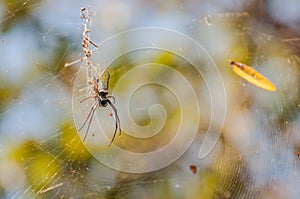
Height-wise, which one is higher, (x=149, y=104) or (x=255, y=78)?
(x=149, y=104)

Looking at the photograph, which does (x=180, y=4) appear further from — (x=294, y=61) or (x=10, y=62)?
(x=10, y=62)

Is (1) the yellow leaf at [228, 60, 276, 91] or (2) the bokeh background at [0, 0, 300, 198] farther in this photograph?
(2) the bokeh background at [0, 0, 300, 198]

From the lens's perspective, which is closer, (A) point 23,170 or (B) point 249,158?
(A) point 23,170

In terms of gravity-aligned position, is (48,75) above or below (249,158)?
above

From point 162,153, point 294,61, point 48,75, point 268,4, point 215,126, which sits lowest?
point 162,153

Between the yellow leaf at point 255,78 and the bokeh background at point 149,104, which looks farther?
the bokeh background at point 149,104

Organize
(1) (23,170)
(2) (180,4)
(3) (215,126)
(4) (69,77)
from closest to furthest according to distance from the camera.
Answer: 1. (1) (23,170)
2. (4) (69,77)
3. (3) (215,126)
4. (2) (180,4)

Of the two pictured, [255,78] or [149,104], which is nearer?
[255,78]

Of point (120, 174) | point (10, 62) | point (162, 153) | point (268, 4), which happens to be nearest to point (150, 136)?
point (162, 153)
